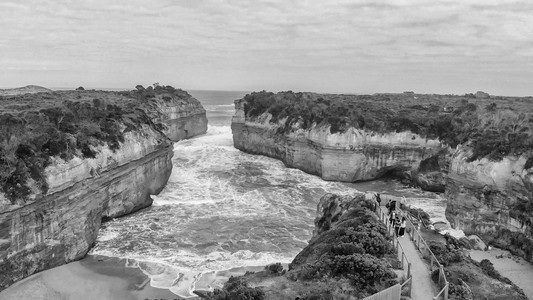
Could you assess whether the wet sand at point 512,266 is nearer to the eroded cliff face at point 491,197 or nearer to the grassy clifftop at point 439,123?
the eroded cliff face at point 491,197

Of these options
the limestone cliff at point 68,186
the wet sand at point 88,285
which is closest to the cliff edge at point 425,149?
the limestone cliff at point 68,186

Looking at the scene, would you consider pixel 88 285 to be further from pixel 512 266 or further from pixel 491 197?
pixel 491 197

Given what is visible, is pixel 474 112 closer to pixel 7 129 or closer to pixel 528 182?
pixel 528 182

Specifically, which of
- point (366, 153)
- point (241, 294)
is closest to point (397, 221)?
point (241, 294)

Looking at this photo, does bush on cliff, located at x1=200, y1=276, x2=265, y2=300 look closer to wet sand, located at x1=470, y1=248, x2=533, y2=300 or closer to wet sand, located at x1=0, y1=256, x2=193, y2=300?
wet sand, located at x1=0, y1=256, x2=193, y2=300

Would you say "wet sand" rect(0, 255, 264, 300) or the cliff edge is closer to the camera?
"wet sand" rect(0, 255, 264, 300)

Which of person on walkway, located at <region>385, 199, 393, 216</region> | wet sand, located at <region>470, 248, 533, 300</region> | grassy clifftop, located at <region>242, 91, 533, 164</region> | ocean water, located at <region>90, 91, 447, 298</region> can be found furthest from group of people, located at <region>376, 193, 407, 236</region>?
grassy clifftop, located at <region>242, 91, 533, 164</region>
